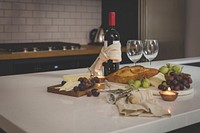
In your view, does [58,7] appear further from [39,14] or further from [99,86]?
[99,86]

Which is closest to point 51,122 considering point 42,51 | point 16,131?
point 16,131

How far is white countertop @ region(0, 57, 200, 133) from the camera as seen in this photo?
886 millimetres

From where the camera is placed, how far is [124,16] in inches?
157

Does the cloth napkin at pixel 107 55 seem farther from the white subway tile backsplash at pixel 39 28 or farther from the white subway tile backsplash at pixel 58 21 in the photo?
the white subway tile backsplash at pixel 58 21

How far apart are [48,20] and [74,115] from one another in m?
2.86

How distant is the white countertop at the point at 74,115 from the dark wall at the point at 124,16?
101 inches

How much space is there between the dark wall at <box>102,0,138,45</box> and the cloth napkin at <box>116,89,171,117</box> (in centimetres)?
280

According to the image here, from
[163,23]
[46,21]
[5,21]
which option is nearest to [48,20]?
[46,21]

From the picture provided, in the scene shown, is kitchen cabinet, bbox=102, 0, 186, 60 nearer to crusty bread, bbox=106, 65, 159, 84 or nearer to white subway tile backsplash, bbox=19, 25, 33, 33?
white subway tile backsplash, bbox=19, 25, 33, 33

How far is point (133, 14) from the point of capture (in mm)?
3869

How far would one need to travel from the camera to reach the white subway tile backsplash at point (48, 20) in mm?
3436

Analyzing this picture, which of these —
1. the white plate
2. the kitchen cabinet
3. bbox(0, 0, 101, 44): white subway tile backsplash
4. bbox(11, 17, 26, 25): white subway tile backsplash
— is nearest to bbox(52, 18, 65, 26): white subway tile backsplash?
bbox(0, 0, 101, 44): white subway tile backsplash

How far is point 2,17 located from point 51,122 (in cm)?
270

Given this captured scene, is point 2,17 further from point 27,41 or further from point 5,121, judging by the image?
point 5,121
